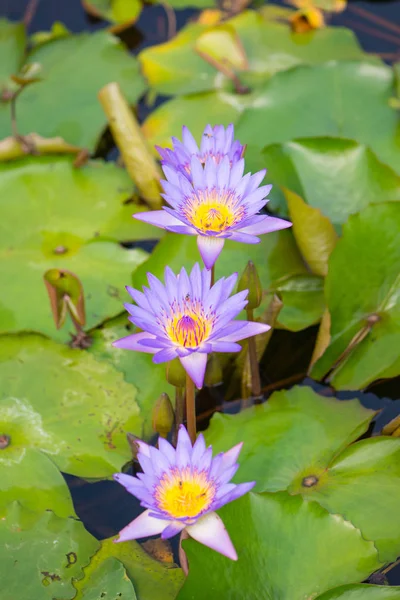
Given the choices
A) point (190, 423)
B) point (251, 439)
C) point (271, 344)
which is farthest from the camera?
point (271, 344)

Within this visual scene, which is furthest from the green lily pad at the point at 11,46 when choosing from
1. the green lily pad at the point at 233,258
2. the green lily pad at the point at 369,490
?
the green lily pad at the point at 369,490

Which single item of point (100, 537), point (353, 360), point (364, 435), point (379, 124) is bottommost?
point (100, 537)

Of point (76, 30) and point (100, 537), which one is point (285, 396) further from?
point (76, 30)

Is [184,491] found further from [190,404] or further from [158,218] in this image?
[158,218]

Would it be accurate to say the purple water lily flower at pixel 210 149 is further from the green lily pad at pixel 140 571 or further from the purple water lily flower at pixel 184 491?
the green lily pad at pixel 140 571

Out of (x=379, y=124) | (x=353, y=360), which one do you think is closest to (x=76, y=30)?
(x=379, y=124)

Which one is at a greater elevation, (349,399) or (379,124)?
(379,124)

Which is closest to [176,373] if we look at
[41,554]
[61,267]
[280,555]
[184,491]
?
[184,491]
